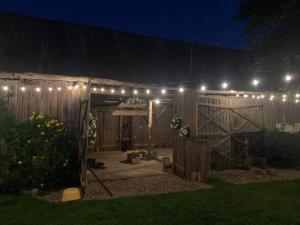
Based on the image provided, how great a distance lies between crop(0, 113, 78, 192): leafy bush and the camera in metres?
6.88

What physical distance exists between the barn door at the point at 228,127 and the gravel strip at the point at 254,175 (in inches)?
32.5

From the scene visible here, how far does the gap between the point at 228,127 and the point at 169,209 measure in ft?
19.5

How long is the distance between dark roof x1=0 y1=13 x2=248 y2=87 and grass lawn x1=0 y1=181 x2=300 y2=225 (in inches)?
251

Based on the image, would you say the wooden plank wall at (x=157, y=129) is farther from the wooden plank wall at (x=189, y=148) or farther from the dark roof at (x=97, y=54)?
the wooden plank wall at (x=189, y=148)

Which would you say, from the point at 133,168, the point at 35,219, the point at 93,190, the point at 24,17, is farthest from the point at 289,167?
the point at 24,17

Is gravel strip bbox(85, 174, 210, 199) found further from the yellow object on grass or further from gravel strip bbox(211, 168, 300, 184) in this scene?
gravel strip bbox(211, 168, 300, 184)

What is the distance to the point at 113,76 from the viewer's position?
1222 centimetres

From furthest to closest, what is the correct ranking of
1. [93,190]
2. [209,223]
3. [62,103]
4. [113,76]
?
[113,76] → [62,103] → [93,190] → [209,223]

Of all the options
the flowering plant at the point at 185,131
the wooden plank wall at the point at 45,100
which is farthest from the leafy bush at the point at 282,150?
the wooden plank wall at the point at 45,100

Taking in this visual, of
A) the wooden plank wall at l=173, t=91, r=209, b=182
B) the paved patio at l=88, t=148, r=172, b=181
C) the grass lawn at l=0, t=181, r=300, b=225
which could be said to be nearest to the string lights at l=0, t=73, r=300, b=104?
the wooden plank wall at l=173, t=91, r=209, b=182

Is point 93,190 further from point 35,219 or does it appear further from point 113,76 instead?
point 113,76

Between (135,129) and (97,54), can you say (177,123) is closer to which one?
(135,129)

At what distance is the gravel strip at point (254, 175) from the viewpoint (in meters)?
8.59

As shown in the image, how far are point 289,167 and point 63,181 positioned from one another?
8.64 m
